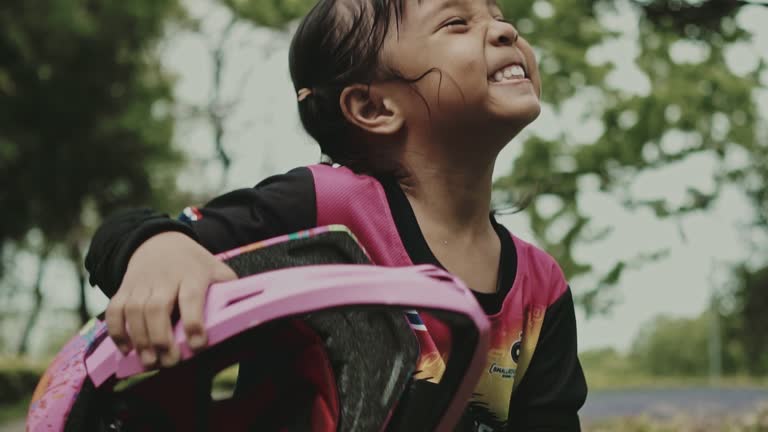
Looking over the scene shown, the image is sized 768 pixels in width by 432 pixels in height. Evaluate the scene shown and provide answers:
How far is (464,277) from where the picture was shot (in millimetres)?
1771

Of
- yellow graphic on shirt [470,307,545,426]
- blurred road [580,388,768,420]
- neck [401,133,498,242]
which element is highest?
neck [401,133,498,242]

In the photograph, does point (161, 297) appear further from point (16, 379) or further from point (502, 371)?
point (16, 379)

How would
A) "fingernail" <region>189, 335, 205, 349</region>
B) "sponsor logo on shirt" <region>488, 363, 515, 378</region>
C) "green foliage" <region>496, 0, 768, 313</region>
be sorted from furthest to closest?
"green foliage" <region>496, 0, 768, 313</region> < "sponsor logo on shirt" <region>488, 363, 515, 378</region> < "fingernail" <region>189, 335, 205, 349</region>

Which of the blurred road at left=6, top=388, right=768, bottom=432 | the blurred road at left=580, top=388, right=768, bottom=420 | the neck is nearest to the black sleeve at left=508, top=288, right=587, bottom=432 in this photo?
the neck

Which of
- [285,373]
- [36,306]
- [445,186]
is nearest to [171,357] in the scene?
[285,373]

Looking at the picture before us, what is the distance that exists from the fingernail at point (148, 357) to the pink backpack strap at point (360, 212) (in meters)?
0.61

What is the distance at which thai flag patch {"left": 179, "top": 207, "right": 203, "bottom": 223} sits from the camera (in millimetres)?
1405

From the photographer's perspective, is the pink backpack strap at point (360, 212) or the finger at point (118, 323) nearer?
the finger at point (118, 323)

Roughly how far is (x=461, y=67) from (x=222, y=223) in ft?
1.96

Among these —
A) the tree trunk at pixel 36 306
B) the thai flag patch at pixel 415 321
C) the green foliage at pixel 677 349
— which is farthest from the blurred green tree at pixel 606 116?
the green foliage at pixel 677 349

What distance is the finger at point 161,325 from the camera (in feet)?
3.28

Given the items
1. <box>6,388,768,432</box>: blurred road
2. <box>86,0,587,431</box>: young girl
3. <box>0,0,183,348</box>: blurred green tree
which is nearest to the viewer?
<box>86,0,587,431</box>: young girl

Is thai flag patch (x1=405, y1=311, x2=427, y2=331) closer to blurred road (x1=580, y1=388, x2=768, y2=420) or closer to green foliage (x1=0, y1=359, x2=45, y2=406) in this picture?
blurred road (x1=580, y1=388, x2=768, y2=420)

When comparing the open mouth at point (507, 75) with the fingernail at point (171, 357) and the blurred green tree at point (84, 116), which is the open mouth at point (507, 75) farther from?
the blurred green tree at point (84, 116)
